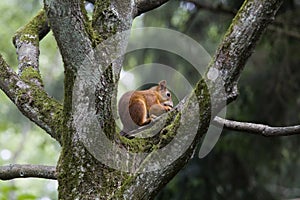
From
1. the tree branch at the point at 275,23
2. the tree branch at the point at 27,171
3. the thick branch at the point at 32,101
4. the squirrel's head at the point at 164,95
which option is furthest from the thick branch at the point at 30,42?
the tree branch at the point at 275,23

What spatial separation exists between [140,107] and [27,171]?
4.29ft

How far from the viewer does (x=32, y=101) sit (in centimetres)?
186

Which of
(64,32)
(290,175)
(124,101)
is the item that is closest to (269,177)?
(290,175)

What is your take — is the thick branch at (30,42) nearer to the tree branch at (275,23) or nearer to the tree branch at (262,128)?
the tree branch at (262,128)

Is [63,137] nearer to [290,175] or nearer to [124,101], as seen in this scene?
[124,101]

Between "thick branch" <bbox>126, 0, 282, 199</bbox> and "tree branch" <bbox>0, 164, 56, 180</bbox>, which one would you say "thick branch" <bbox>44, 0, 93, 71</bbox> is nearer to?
"thick branch" <bbox>126, 0, 282, 199</bbox>

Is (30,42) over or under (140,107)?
over

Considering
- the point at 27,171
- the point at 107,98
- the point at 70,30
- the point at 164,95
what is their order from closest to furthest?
the point at 70,30 → the point at 107,98 → the point at 27,171 → the point at 164,95

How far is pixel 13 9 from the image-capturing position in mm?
8312

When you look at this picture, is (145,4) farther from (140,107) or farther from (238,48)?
(140,107)

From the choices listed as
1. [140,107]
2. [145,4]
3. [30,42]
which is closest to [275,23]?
[140,107]

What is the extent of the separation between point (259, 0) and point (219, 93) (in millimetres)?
273

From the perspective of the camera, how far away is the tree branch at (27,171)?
1770 mm

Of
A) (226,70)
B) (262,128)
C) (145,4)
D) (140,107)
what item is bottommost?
(262,128)
